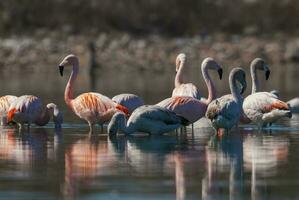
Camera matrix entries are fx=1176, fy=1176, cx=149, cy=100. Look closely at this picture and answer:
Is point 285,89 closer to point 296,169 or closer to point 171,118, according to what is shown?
point 171,118

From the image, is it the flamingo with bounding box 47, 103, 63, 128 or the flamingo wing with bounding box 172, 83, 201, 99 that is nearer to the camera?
the flamingo with bounding box 47, 103, 63, 128

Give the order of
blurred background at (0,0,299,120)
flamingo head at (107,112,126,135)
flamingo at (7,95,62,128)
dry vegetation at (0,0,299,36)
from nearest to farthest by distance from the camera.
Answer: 1. flamingo head at (107,112,126,135)
2. flamingo at (7,95,62,128)
3. blurred background at (0,0,299,120)
4. dry vegetation at (0,0,299,36)

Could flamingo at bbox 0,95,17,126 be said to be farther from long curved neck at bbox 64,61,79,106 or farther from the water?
long curved neck at bbox 64,61,79,106

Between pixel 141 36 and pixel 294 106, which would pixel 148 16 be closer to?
pixel 141 36

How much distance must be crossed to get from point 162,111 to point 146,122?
0.33 meters

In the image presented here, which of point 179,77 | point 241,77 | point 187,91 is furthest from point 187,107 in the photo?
point 179,77

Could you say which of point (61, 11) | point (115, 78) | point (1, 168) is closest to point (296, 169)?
point (1, 168)

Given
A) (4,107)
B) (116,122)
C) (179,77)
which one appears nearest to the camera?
(116,122)

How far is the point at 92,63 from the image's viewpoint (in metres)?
46.0

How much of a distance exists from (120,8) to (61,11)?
2786 millimetres

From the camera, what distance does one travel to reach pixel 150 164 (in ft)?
45.6

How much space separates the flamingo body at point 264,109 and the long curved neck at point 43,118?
3.29m

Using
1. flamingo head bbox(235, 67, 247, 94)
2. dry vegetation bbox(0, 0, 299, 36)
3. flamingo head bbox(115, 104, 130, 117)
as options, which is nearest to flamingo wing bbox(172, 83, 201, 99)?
flamingo head bbox(235, 67, 247, 94)

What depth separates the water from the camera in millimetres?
11773
